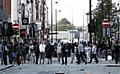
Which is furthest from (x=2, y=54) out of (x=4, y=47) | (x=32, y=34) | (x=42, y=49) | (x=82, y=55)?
(x=32, y=34)

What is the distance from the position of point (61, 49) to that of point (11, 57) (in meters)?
4.20

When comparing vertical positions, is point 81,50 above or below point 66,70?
above

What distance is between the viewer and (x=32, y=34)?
85312 mm

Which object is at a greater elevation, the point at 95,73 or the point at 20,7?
the point at 20,7

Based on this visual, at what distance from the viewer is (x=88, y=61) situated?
41469mm

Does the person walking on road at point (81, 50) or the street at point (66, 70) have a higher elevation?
the person walking on road at point (81, 50)

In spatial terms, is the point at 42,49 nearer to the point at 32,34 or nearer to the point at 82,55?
the point at 82,55

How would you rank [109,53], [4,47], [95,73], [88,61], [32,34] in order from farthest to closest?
[32,34] → [109,53] → [88,61] → [4,47] → [95,73]

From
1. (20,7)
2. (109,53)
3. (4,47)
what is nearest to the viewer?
(4,47)

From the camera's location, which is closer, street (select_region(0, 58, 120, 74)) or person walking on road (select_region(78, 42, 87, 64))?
street (select_region(0, 58, 120, 74))

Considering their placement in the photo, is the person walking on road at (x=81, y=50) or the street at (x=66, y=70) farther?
the person walking on road at (x=81, y=50)

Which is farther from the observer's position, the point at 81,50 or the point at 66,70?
the point at 81,50

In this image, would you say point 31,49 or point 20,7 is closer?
point 31,49

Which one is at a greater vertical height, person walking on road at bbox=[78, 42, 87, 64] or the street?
person walking on road at bbox=[78, 42, 87, 64]
